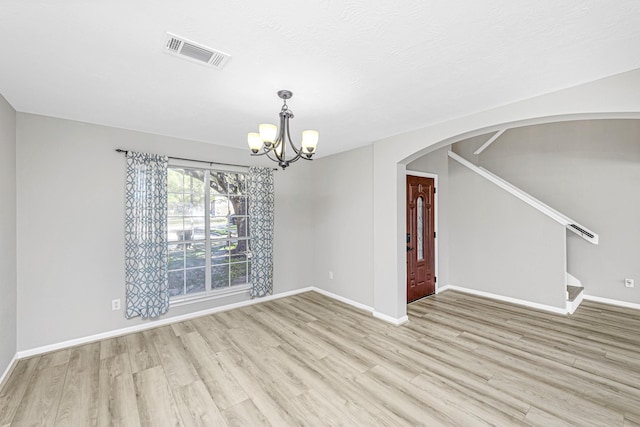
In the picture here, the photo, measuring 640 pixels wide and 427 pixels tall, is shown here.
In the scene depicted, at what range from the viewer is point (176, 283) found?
156 inches

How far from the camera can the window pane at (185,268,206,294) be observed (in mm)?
4078

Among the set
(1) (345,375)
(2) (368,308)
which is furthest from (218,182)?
(1) (345,375)

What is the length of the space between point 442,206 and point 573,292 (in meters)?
2.40

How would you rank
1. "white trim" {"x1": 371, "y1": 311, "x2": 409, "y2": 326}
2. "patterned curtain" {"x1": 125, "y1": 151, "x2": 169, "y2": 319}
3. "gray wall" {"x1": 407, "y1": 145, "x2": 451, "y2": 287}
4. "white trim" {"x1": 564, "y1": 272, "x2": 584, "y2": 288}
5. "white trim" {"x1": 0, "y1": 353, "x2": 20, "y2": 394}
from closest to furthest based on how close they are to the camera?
"white trim" {"x1": 0, "y1": 353, "x2": 20, "y2": 394}
"patterned curtain" {"x1": 125, "y1": 151, "x2": 169, "y2": 319}
"white trim" {"x1": 371, "y1": 311, "x2": 409, "y2": 326}
"white trim" {"x1": 564, "y1": 272, "x2": 584, "y2": 288}
"gray wall" {"x1": 407, "y1": 145, "x2": 451, "y2": 287}

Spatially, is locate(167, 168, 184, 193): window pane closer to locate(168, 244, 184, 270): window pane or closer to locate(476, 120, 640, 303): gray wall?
locate(168, 244, 184, 270): window pane

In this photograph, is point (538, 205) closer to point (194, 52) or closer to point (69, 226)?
point (194, 52)

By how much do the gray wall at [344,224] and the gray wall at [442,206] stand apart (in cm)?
154

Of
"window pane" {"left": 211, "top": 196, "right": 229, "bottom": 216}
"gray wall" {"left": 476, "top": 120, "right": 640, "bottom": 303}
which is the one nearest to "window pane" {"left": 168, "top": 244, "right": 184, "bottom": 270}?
"window pane" {"left": 211, "top": 196, "right": 229, "bottom": 216}

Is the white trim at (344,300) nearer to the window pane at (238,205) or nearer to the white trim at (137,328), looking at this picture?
the white trim at (137,328)

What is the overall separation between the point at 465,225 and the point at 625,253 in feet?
7.69

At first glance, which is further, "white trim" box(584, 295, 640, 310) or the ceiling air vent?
"white trim" box(584, 295, 640, 310)

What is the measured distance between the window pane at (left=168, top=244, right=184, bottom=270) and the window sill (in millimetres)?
467

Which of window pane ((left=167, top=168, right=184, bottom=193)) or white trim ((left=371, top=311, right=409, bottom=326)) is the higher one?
window pane ((left=167, top=168, right=184, bottom=193))

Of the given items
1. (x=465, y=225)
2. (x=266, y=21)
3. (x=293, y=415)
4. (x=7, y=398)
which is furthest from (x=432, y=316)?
(x=7, y=398)
